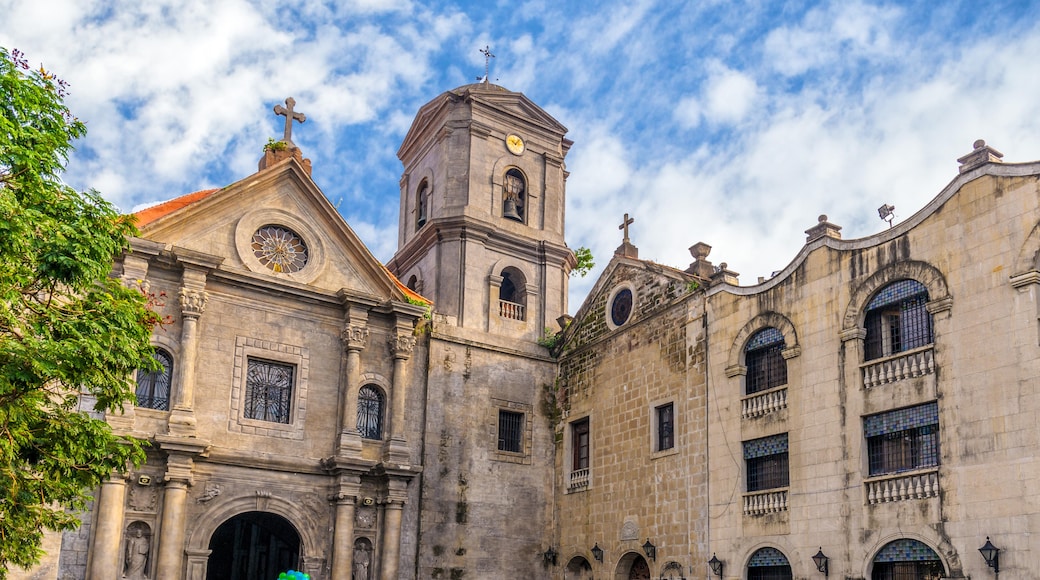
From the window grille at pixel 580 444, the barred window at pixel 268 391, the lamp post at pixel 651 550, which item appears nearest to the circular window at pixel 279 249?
the barred window at pixel 268 391

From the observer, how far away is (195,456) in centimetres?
2080

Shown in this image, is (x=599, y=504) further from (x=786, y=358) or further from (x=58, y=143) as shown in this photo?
(x=58, y=143)

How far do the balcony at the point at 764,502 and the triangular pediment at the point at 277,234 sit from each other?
9932 millimetres

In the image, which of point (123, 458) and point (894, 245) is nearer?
point (123, 458)

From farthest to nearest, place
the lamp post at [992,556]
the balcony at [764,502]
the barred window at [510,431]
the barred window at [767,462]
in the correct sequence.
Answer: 1. the barred window at [510,431]
2. the barred window at [767,462]
3. the balcony at [764,502]
4. the lamp post at [992,556]

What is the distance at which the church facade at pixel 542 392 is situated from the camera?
52.4ft

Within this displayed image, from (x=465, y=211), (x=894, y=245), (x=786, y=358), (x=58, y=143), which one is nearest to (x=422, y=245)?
(x=465, y=211)

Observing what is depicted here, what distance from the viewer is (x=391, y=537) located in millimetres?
22719

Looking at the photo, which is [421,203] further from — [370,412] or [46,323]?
[46,323]

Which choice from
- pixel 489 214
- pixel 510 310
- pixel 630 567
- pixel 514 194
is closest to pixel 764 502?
pixel 630 567

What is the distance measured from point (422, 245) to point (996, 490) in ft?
54.2

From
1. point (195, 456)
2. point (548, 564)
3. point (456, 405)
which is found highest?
point (456, 405)

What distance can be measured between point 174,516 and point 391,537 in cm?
493

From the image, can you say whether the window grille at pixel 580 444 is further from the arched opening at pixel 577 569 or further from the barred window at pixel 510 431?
the arched opening at pixel 577 569
